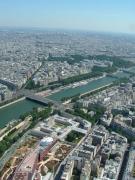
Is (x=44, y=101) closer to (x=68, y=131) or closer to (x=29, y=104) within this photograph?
(x=29, y=104)

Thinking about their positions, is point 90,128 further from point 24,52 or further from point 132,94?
point 24,52

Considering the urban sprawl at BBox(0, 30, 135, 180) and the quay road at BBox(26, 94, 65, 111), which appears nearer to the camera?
the urban sprawl at BBox(0, 30, 135, 180)

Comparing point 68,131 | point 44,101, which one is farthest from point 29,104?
point 68,131

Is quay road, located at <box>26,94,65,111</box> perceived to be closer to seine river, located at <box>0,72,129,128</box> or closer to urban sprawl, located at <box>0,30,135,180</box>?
urban sprawl, located at <box>0,30,135,180</box>

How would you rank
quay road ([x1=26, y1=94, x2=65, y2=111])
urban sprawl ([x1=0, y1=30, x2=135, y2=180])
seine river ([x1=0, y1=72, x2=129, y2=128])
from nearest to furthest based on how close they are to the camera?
urban sprawl ([x1=0, y1=30, x2=135, y2=180])
seine river ([x1=0, y1=72, x2=129, y2=128])
quay road ([x1=26, y1=94, x2=65, y2=111])

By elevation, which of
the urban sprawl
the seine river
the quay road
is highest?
the urban sprawl

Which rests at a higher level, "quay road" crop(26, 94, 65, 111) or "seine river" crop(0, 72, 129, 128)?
"quay road" crop(26, 94, 65, 111)

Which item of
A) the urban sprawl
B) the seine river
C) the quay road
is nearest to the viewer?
the urban sprawl

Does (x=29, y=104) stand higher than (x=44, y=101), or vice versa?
(x=44, y=101)

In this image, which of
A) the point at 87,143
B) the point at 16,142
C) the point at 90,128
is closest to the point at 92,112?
the point at 90,128

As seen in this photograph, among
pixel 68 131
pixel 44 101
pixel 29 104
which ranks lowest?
pixel 29 104

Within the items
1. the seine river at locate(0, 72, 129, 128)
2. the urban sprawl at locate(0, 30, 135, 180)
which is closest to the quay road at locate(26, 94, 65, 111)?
the urban sprawl at locate(0, 30, 135, 180)
